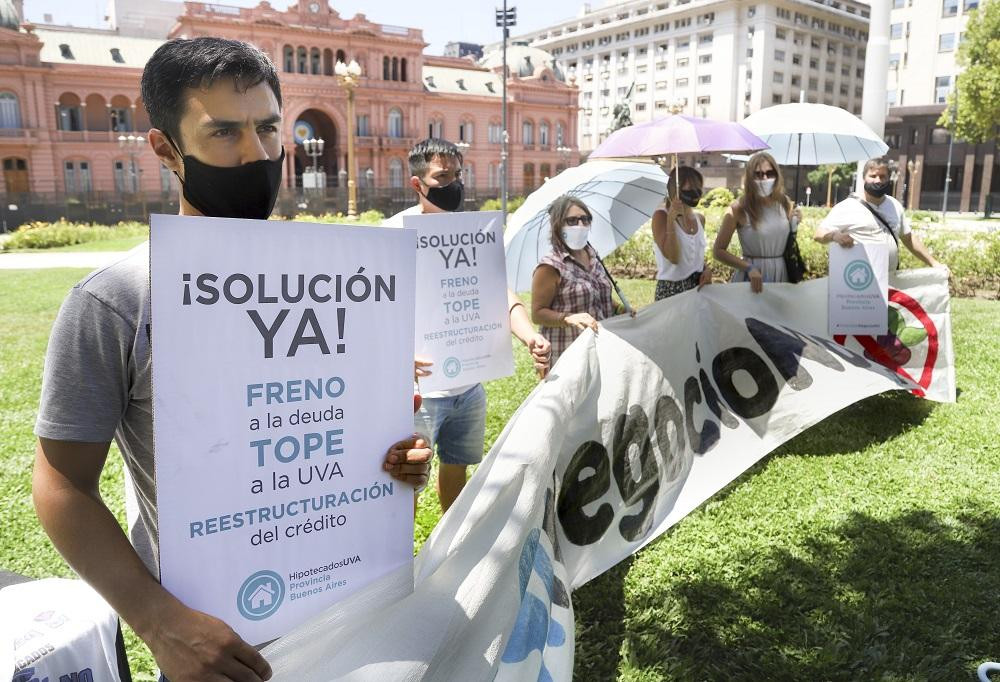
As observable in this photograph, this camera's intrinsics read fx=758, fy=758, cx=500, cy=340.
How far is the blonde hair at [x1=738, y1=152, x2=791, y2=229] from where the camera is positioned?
17.5 feet

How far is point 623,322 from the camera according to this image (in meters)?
4.04

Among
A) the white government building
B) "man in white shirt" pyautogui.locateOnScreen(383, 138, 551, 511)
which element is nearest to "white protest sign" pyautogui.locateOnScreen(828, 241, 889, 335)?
"man in white shirt" pyautogui.locateOnScreen(383, 138, 551, 511)

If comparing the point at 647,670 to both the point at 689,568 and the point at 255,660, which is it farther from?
the point at 255,660

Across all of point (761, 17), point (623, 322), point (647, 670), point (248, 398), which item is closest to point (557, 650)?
point (647, 670)

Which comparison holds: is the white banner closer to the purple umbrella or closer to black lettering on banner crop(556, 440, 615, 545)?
black lettering on banner crop(556, 440, 615, 545)

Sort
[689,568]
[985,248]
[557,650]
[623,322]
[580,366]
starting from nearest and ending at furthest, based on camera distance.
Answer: [557,650] → [580,366] → [689,568] → [623,322] → [985,248]

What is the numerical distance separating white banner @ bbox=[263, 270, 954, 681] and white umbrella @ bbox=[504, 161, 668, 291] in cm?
85

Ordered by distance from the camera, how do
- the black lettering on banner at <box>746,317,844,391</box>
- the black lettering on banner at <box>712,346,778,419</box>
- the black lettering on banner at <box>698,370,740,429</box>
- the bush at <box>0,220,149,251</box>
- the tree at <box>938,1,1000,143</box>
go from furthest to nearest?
the tree at <box>938,1,1000,143</box>, the bush at <box>0,220,149,251</box>, the black lettering on banner at <box>746,317,844,391</box>, the black lettering on banner at <box>712,346,778,419</box>, the black lettering on banner at <box>698,370,740,429</box>

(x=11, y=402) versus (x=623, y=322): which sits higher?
(x=623, y=322)

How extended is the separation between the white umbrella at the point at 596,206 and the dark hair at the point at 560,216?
0.24 meters

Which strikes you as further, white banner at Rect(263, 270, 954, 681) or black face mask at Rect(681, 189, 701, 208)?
black face mask at Rect(681, 189, 701, 208)

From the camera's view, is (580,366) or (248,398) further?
(580,366)

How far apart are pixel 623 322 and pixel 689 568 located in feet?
4.21

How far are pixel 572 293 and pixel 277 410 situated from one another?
106 inches
